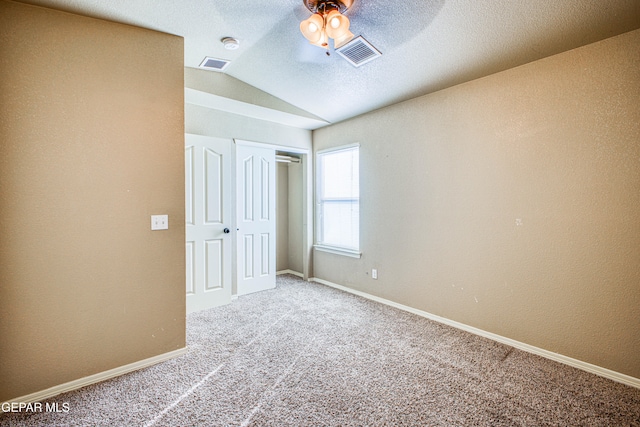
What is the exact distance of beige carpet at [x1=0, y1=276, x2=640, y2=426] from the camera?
1799mm

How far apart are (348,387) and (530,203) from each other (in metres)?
2.10

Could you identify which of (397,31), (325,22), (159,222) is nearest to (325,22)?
(325,22)

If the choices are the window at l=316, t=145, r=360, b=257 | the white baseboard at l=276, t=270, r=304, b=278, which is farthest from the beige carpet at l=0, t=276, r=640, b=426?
the white baseboard at l=276, t=270, r=304, b=278

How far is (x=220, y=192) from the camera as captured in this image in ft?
12.4

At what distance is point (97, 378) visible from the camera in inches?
86.0

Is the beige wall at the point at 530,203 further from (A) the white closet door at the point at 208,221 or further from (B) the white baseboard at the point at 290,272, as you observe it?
(A) the white closet door at the point at 208,221

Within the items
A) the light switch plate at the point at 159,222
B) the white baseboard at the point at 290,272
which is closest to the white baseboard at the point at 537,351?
the white baseboard at the point at 290,272

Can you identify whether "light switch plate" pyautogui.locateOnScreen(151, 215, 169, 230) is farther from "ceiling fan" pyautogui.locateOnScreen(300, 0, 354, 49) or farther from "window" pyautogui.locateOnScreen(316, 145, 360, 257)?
"window" pyautogui.locateOnScreen(316, 145, 360, 257)

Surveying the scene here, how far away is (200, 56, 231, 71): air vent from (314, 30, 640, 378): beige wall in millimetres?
1932

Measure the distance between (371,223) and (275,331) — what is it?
1.79 metres

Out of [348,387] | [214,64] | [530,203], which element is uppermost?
[214,64]

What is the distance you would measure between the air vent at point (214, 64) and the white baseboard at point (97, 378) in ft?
8.70

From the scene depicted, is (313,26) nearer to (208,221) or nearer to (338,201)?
(208,221)

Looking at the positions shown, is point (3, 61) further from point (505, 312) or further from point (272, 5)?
point (505, 312)
